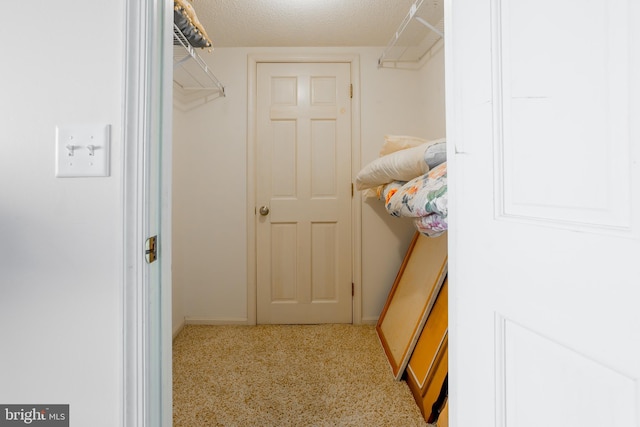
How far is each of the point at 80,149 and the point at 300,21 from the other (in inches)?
80.5

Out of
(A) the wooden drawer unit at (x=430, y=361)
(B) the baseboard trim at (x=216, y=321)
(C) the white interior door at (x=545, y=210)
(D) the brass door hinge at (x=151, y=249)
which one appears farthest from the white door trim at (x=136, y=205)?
(B) the baseboard trim at (x=216, y=321)

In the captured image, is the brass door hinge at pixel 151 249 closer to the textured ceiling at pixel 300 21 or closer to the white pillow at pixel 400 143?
the white pillow at pixel 400 143

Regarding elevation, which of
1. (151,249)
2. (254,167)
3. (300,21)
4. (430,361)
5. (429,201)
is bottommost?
(430,361)

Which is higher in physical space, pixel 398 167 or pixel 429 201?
pixel 398 167

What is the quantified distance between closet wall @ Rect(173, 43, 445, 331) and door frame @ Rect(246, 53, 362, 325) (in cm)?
4

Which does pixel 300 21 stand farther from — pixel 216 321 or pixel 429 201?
pixel 216 321

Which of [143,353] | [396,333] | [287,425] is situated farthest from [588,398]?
[396,333]

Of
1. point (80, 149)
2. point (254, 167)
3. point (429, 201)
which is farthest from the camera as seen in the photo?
point (254, 167)

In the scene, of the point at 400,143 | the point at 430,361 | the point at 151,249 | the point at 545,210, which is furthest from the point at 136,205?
the point at 400,143

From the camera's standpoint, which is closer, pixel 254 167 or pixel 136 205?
pixel 136 205

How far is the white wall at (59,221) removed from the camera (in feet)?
2.40

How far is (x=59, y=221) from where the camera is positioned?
2.42ft

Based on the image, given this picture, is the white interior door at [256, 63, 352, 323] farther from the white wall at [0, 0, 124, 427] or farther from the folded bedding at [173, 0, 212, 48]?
the white wall at [0, 0, 124, 427]

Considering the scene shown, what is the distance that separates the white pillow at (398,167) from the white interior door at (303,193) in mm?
541
